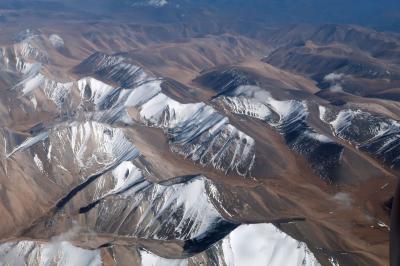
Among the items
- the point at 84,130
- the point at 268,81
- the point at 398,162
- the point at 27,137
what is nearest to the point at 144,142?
the point at 84,130

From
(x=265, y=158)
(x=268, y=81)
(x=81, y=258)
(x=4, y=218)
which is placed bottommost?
(x=268, y=81)

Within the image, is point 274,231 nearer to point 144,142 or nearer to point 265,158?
point 265,158

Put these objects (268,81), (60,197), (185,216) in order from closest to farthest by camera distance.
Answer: (185,216), (60,197), (268,81)

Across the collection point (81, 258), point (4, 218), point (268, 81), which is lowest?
point (268, 81)

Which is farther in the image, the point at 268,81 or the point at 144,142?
the point at 268,81

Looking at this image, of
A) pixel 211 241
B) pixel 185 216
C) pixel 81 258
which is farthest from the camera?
pixel 185 216

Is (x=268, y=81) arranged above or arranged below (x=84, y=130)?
below

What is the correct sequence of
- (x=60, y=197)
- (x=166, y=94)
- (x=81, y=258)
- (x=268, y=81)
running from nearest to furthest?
(x=81, y=258) < (x=60, y=197) < (x=166, y=94) < (x=268, y=81)

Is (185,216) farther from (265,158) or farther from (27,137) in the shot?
(27,137)

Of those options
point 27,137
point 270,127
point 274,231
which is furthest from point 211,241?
point 270,127
